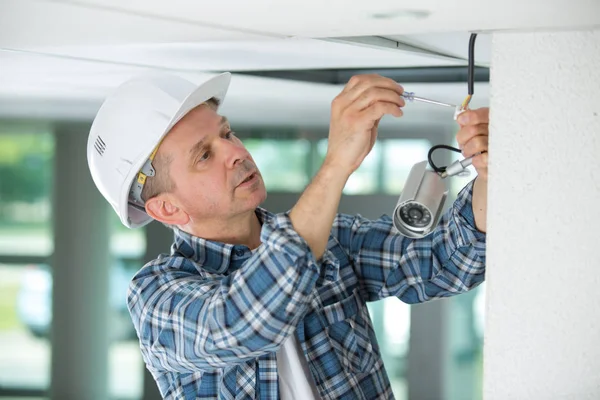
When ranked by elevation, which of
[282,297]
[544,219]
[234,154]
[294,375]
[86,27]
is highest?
[86,27]

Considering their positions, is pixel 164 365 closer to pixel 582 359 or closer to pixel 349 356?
pixel 349 356

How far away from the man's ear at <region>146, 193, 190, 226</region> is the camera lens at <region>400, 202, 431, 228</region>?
573 millimetres

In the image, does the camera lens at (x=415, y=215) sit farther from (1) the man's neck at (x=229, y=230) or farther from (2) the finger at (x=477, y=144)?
(1) the man's neck at (x=229, y=230)

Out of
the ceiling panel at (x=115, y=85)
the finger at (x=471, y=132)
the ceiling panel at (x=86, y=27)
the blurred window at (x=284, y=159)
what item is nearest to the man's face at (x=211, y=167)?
the ceiling panel at (x=115, y=85)

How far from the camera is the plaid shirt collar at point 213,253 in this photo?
1499 millimetres

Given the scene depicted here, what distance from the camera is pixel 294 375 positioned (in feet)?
4.77

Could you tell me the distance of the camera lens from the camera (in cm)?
107

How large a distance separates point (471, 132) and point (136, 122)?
68 centimetres

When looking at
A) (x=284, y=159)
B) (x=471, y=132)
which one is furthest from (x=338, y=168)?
(x=284, y=159)

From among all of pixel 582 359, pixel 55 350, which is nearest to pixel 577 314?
pixel 582 359

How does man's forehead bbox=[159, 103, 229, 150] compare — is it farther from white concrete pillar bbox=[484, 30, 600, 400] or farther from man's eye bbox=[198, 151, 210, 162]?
white concrete pillar bbox=[484, 30, 600, 400]

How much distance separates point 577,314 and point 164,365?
759mm

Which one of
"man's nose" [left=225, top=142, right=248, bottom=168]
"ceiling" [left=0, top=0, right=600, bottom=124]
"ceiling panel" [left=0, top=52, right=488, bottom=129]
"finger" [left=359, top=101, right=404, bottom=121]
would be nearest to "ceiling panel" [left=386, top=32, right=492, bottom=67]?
"ceiling" [left=0, top=0, right=600, bottom=124]

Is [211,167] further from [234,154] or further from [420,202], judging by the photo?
[420,202]
